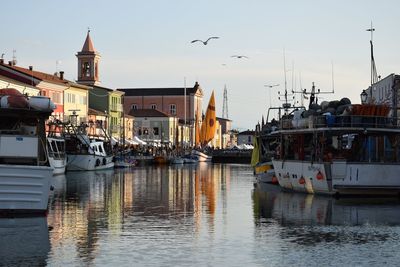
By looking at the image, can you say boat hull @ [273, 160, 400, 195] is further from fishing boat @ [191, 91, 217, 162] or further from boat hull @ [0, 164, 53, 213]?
fishing boat @ [191, 91, 217, 162]

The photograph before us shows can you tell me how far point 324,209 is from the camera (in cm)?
3641

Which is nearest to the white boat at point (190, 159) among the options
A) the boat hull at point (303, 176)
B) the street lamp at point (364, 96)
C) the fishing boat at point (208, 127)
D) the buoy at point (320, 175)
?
the fishing boat at point (208, 127)

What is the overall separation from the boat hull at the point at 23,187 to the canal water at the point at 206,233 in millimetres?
459

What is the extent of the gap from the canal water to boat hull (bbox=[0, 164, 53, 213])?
46 cm

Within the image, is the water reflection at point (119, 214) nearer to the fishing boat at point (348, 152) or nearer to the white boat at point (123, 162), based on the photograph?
the fishing boat at point (348, 152)

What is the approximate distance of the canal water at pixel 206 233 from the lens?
844 inches

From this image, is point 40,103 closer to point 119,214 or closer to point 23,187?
point 23,187

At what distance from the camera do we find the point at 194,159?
140625mm

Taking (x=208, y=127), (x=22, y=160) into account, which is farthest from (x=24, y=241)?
(x=208, y=127)

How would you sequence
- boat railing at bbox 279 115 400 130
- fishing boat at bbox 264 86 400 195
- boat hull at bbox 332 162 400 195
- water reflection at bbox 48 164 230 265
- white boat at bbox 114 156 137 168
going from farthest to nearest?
white boat at bbox 114 156 137 168 < boat railing at bbox 279 115 400 130 < fishing boat at bbox 264 86 400 195 < boat hull at bbox 332 162 400 195 < water reflection at bbox 48 164 230 265

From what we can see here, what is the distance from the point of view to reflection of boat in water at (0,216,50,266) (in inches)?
821

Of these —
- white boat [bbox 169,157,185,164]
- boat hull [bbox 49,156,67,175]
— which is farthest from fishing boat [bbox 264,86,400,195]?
white boat [bbox 169,157,185,164]

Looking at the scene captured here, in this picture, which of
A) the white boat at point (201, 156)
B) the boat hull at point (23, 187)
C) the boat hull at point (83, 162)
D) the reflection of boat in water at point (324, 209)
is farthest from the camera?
the white boat at point (201, 156)

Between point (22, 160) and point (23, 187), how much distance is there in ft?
3.61
